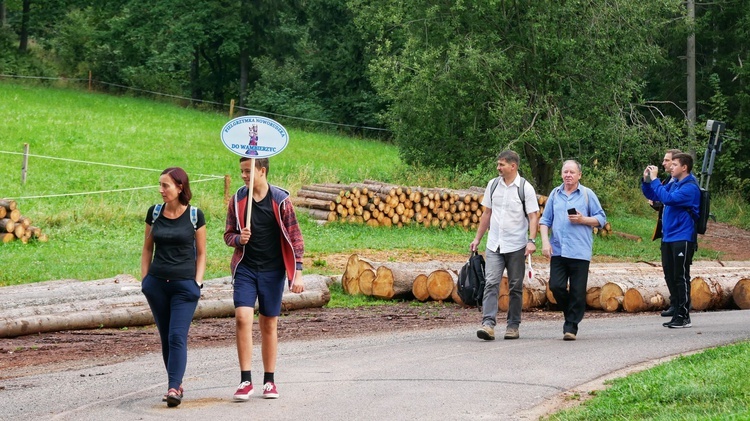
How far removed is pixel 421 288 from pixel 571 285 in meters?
4.25

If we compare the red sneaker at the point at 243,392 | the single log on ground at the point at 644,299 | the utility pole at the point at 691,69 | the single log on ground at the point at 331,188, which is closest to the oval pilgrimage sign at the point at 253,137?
the red sneaker at the point at 243,392

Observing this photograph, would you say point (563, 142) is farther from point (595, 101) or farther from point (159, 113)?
point (159, 113)

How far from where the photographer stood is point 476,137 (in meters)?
29.7

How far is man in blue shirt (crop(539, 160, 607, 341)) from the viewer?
11.8 metres

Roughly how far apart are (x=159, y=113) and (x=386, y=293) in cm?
3692

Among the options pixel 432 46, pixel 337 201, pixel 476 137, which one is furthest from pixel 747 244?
pixel 337 201

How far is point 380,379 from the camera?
30.9 ft

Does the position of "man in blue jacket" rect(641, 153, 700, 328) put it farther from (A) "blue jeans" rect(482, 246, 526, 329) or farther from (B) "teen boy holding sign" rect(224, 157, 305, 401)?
(B) "teen boy holding sign" rect(224, 157, 305, 401)

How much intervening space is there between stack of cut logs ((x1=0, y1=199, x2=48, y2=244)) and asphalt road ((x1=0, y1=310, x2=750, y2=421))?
1061cm

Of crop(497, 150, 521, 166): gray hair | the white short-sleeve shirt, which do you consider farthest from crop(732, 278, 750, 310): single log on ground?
crop(497, 150, 521, 166): gray hair

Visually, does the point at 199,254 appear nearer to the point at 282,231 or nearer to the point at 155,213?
the point at 155,213

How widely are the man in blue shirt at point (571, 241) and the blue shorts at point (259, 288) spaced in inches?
159

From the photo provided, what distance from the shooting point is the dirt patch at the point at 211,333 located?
10977 mm

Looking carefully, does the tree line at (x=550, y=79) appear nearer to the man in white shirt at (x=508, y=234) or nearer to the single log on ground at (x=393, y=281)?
the single log on ground at (x=393, y=281)
